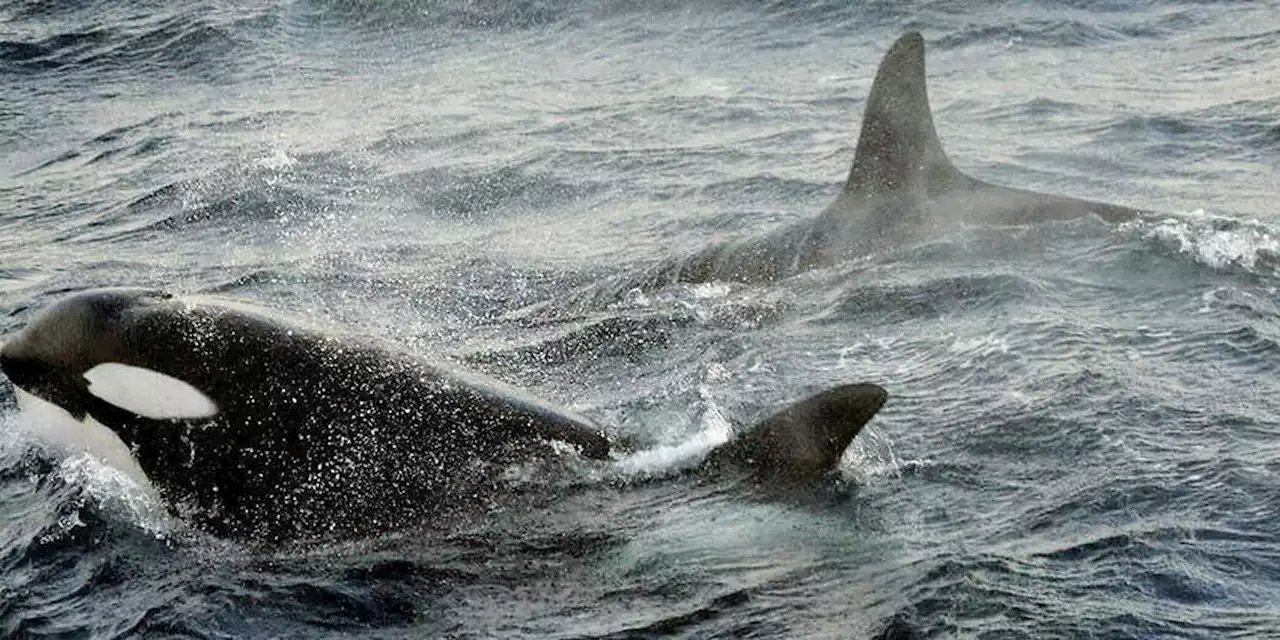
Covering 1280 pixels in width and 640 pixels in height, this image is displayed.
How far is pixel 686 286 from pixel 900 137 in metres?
1.99

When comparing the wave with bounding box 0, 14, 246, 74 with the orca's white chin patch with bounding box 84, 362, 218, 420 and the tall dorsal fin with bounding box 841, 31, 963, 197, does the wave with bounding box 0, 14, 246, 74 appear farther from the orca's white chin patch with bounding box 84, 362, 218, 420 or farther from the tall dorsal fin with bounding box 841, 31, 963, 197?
the orca's white chin patch with bounding box 84, 362, 218, 420

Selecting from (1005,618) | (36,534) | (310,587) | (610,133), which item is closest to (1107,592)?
(1005,618)

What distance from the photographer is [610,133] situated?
18.0 m

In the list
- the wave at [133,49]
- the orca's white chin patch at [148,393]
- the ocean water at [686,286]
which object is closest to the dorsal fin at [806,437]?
the ocean water at [686,286]

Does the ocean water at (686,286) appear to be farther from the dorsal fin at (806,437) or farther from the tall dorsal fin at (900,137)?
the tall dorsal fin at (900,137)

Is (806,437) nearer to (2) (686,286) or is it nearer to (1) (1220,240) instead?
(2) (686,286)

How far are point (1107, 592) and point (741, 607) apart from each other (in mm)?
1547

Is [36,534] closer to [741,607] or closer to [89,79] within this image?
[741,607]

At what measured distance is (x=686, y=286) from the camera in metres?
12.7

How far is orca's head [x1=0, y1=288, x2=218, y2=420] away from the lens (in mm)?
8195

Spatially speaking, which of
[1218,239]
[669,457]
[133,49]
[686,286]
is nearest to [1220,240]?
[1218,239]

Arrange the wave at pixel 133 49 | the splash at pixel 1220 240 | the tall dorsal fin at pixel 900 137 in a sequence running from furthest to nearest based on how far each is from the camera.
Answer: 1. the wave at pixel 133 49
2. the tall dorsal fin at pixel 900 137
3. the splash at pixel 1220 240

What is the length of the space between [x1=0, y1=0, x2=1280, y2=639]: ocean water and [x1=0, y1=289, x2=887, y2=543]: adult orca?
0.58 ft

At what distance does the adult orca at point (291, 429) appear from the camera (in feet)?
26.7
